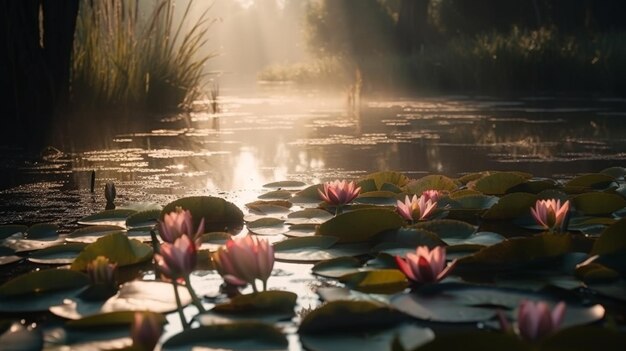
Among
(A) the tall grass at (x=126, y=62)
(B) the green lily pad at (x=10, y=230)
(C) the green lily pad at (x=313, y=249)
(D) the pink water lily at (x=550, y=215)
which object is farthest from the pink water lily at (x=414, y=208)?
(A) the tall grass at (x=126, y=62)

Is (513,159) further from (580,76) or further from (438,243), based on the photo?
(580,76)

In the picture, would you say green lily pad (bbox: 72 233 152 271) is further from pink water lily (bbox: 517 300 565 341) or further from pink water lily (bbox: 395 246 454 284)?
pink water lily (bbox: 517 300 565 341)

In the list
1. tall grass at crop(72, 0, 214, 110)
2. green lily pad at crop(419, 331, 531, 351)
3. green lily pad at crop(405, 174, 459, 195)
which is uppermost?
tall grass at crop(72, 0, 214, 110)

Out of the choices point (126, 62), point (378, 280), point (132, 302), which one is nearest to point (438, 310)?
point (378, 280)

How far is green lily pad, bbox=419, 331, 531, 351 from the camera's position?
38.0 inches

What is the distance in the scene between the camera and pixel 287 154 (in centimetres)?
438

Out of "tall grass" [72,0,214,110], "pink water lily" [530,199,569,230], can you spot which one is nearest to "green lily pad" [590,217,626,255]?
"pink water lily" [530,199,569,230]

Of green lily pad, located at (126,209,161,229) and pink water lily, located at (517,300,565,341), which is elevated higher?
pink water lily, located at (517,300,565,341)

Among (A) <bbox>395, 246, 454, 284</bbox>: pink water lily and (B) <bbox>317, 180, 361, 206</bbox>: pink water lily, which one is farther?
(B) <bbox>317, 180, 361, 206</bbox>: pink water lily

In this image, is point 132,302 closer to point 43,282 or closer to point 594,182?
point 43,282

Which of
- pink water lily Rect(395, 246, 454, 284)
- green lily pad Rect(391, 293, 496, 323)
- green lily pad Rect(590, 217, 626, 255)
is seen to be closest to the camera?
green lily pad Rect(391, 293, 496, 323)

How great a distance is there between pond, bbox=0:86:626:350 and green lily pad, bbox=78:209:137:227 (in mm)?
10

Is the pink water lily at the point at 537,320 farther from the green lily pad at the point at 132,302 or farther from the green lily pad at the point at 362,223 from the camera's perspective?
the green lily pad at the point at 362,223

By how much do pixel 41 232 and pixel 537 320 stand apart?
1516mm
